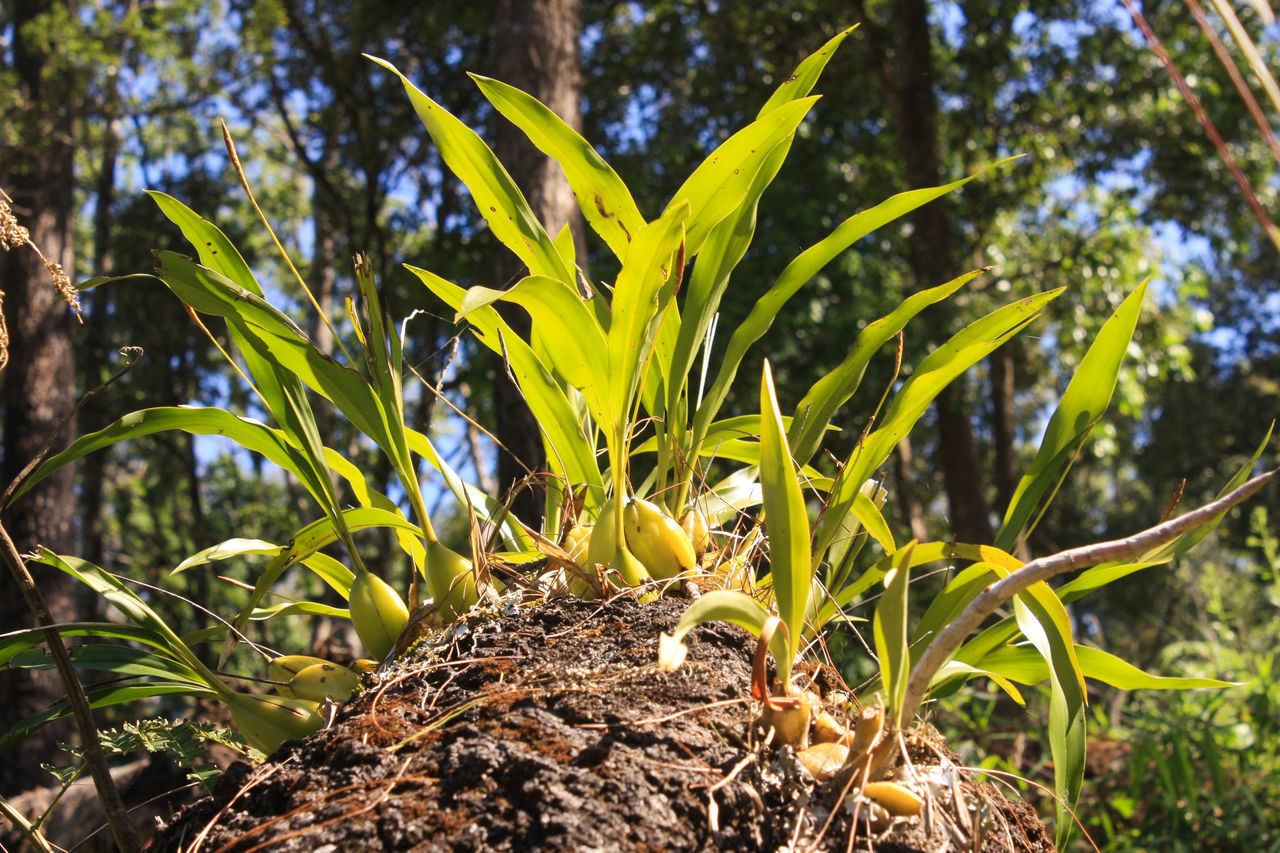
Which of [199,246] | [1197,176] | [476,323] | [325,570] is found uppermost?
[199,246]

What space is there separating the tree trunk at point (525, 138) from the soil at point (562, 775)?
137 centimetres

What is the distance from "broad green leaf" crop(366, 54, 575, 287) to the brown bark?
156 inches

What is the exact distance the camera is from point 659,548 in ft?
3.07

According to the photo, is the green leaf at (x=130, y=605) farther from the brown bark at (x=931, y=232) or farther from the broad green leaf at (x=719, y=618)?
the brown bark at (x=931, y=232)

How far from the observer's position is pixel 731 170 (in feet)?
3.04

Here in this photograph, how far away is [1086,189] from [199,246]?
7701mm

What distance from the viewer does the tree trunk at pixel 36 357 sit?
4.31 m

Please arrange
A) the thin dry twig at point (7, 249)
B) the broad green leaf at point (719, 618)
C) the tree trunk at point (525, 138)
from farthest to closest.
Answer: the tree trunk at point (525, 138) → the thin dry twig at point (7, 249) → the broad green leaf at point (719, 618)

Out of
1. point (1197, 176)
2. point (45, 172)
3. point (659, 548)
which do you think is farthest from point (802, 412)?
point (1197, 176)

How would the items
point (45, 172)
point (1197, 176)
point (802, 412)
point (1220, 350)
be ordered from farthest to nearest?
1. point (1220, 350)
2. point (1197, 176)
3. point (45, 172)
4. point (802, 412)

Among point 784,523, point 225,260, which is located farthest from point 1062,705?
point 225,260

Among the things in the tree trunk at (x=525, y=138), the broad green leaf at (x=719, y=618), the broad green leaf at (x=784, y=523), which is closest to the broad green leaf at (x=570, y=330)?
the broad green leaf at (x=784, y=523)

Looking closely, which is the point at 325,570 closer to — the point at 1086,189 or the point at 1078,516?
the point at 1086,189

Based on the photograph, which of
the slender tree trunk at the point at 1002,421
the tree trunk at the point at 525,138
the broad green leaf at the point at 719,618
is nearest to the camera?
the broad green leaf at the point at 719,618
